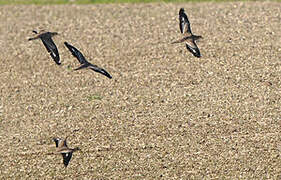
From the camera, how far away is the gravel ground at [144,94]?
29.1 ft

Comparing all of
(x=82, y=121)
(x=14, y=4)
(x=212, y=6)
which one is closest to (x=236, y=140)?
(x=82, y=121)

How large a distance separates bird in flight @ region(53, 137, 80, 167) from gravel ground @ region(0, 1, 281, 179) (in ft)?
0.36

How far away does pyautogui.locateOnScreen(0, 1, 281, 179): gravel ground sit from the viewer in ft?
29.1

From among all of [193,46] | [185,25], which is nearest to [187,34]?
[185,25]

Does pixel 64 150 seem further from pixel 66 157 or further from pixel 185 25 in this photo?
pixel 185 25

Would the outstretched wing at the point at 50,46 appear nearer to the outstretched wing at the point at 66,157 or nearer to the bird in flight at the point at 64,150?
the bird in flight at the point at 64,150

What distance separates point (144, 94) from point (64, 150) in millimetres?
2334

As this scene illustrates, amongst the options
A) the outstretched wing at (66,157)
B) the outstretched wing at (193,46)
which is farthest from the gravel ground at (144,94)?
the outstretched wing at (193,46)

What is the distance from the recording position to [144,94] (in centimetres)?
1066

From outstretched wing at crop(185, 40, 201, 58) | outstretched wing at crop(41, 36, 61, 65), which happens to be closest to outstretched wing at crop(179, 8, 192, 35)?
outstretched wing at crop(185, 40, 201, 58)

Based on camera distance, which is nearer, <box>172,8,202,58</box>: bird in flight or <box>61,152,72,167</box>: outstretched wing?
<box>61,152,72,167</box>: outstretched wing

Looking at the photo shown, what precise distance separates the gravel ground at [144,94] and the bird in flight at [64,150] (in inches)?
4.3

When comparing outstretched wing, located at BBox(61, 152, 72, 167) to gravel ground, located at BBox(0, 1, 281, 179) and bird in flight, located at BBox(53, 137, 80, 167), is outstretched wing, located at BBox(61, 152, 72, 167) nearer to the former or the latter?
bird in flight, located at BBox(53, 137, 80, 167)

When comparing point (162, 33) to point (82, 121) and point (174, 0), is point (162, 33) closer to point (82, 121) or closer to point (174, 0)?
point (174, 0)
